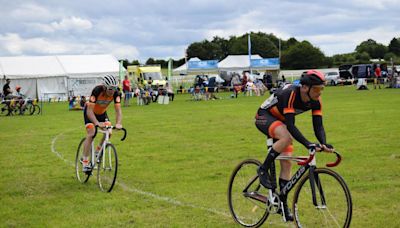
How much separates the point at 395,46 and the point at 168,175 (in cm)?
12672

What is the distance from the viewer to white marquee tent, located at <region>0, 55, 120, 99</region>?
50.3 meters

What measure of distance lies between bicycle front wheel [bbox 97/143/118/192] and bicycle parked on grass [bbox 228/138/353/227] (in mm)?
2977

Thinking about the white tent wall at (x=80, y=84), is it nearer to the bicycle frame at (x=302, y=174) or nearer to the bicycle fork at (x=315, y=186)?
the bicycle frame at (x=302, y=174)

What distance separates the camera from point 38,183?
35.3ft

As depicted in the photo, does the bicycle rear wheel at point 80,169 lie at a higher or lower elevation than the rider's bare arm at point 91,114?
lower

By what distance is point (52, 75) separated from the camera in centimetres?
5056

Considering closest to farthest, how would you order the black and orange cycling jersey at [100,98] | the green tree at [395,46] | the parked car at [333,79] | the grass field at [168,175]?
the grass field at [168,175] < the black and orange cycling jersey at [100,98] < the parked car at [333,79] < the green tree at [395,46]

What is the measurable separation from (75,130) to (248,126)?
647 centimetres

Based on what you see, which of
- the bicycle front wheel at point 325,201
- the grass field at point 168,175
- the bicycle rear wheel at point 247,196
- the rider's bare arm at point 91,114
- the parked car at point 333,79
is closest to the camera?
the bicycle front wheel at point 325,201

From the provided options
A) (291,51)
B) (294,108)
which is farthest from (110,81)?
(291,51)

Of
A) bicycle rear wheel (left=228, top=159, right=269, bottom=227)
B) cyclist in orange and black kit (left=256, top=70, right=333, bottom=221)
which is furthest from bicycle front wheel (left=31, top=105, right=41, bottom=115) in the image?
cyclist in orange and black kit (left=256, top=70, right=333, bottom=221)

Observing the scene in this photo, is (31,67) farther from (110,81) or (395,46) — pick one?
(395,46)

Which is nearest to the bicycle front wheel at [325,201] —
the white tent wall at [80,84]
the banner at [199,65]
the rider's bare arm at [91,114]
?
the rider's bare arm at [91,114]

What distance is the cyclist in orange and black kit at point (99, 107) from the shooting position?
385 inches
